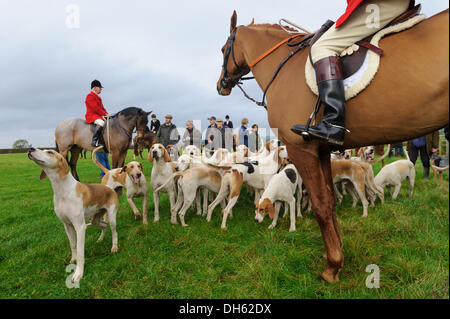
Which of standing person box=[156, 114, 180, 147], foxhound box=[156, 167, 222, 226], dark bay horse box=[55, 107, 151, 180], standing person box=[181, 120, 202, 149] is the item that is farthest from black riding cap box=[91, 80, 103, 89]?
foxhound box=[156, 167, 222, 226]

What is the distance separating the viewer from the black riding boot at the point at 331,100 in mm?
2105

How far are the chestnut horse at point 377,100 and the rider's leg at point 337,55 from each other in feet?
0.57

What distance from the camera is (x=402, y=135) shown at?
6.66 feet

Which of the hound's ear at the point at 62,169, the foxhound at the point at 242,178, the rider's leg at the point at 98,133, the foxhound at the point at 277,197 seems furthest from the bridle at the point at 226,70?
the rider's leg at the point at 98,133

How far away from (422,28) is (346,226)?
3.31 meters

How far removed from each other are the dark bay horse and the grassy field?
3708mm

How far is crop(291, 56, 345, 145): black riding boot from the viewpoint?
6.91 feet

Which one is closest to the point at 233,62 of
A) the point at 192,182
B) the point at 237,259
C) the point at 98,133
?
the point at 192,182

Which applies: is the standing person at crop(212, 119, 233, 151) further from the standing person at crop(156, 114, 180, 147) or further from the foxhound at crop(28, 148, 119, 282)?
the foxhound at crop(28, 148, 119, 282)

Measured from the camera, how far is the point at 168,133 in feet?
38.3

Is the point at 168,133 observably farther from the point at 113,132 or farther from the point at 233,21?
the point at 233,21

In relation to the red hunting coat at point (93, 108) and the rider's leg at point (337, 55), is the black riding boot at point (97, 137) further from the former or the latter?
the rider's leg at point (337, 55)
